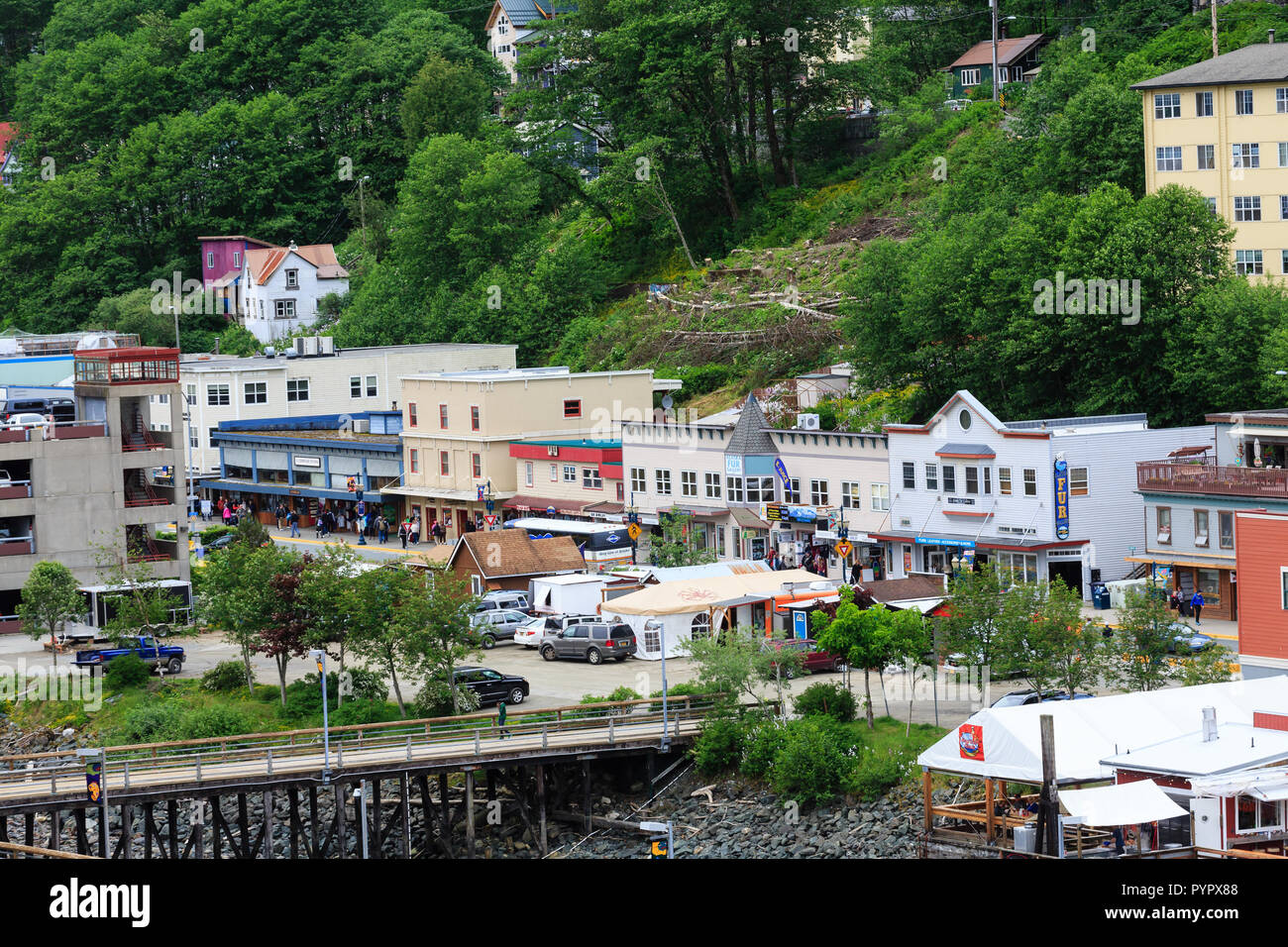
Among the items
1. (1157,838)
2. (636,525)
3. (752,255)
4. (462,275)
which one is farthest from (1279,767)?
(462,275)

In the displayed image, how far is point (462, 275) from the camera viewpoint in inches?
4195

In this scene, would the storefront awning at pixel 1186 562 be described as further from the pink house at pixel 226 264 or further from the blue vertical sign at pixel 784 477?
the pink house at pixel 226 264

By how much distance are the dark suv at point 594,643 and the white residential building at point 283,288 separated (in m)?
68.7

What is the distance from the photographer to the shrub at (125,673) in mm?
52406

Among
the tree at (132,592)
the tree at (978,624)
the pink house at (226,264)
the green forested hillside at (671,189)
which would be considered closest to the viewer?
the tree at (978,624)

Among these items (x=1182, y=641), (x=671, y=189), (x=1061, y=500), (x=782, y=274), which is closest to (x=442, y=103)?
(x=671, y=189)

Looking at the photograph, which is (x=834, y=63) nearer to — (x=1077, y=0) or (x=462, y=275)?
(x=1077, y=0)

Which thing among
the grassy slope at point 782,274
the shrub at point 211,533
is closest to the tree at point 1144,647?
the grassy slope at point 782,274

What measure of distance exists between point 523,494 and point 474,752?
3430cm

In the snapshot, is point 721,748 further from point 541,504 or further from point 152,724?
point 541,504

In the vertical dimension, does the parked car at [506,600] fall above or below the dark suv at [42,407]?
below

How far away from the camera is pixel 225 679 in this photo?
5116cm

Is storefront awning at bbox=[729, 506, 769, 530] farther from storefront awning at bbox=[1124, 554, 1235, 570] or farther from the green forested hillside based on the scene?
storefront awning at bbox=[1124, 554, 1235, 570]

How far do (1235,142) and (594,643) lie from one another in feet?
115
